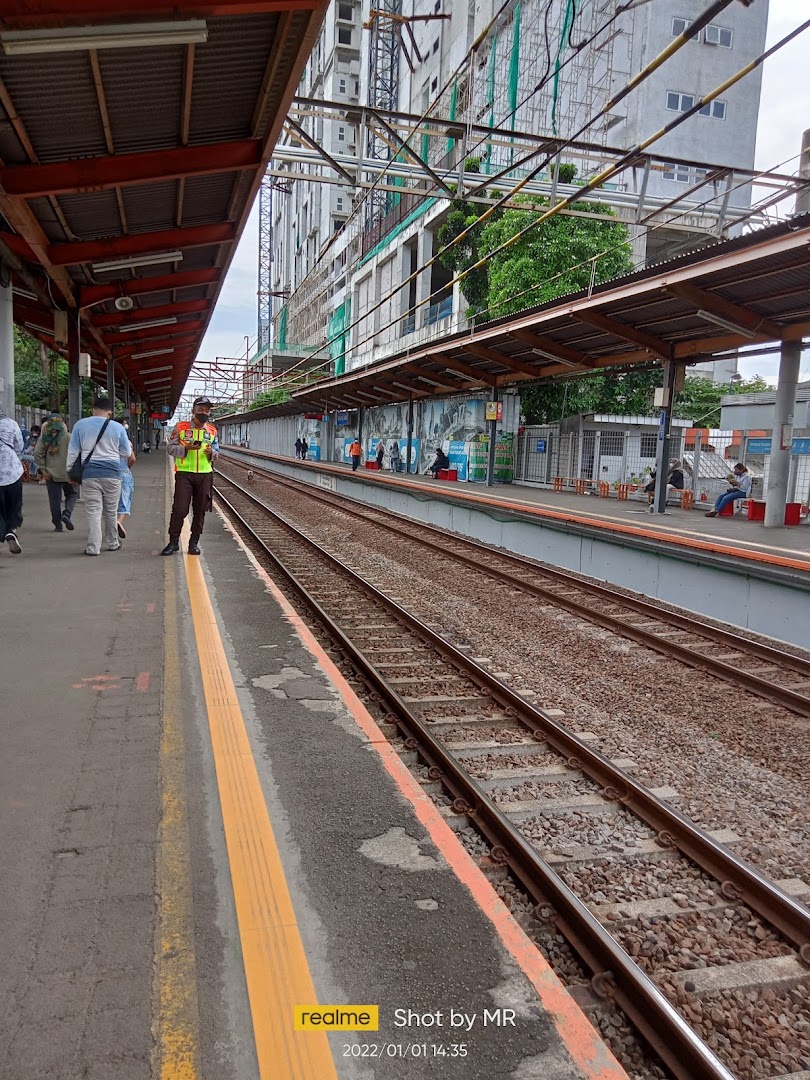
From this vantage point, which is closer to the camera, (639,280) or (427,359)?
(639,280)

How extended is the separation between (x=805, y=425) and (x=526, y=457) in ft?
36.8

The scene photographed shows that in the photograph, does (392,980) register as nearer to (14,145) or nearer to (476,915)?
(476,915)

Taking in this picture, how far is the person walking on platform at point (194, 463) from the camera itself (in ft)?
28.4

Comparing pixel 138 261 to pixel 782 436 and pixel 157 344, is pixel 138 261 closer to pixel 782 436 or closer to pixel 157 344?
pixel 782 436

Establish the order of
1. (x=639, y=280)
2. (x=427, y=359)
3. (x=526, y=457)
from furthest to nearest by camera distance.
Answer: (x=526, y=457)
(x=427, y=359)
(x=639, y=280)

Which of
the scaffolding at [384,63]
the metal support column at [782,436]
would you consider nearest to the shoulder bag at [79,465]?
the metal support column at [782,436]

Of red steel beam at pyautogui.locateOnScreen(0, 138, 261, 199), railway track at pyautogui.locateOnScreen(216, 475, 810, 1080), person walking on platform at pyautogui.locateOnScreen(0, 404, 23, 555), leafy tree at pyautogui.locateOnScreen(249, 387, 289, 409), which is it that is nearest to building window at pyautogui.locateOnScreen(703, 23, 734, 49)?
leafy tree at pyautogui.locateOnScreen(249, 387, 289, 409)

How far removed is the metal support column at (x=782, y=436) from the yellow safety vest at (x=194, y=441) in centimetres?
1086

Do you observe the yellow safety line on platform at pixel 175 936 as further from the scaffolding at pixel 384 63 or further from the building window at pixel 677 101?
the scaffolding at pixel 384 63

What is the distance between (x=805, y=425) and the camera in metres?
16.7

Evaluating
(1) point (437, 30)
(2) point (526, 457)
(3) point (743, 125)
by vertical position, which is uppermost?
(1) point (437, 30)

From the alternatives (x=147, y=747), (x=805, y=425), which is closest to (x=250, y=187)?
(x=147, y=747)

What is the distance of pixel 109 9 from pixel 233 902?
600 centimetres
